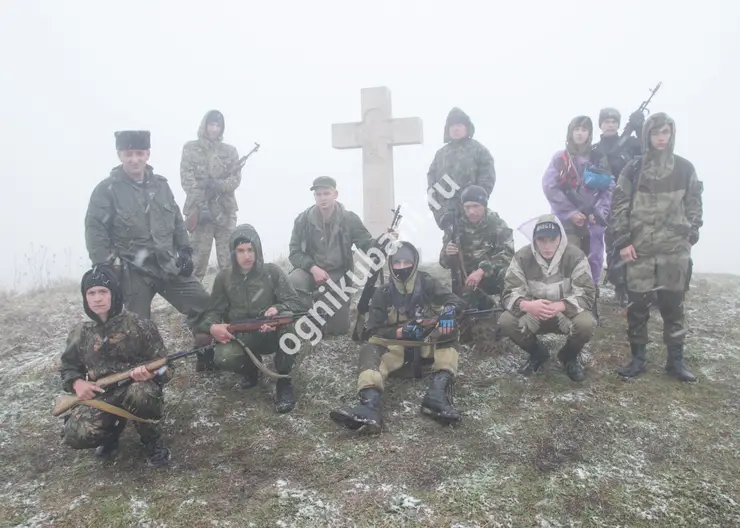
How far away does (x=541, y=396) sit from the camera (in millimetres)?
4465

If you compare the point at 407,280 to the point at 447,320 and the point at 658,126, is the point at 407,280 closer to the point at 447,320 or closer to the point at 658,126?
the point at 447,320

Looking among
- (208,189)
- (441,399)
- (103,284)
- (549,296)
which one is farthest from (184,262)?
(549,296)

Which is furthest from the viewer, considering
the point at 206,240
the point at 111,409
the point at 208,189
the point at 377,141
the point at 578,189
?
the point at 377,141

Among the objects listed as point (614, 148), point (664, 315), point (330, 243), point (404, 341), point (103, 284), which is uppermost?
point (614, 148)

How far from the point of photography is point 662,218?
4.70 metres

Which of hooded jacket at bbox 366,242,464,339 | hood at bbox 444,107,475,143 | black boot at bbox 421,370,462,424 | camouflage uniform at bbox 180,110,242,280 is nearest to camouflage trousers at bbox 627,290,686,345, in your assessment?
hooded jacket at bbox 366,242,464,339

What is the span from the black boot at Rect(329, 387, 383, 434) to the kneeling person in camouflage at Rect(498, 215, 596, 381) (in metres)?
1.51

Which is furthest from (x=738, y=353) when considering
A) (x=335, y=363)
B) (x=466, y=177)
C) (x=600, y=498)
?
(x=335, y=363)

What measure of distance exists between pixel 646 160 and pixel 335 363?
3.60 m

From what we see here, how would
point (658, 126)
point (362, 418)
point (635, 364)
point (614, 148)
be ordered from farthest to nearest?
1. point (614, 148)
2. point (635, 364)
3. point (658, 126)
4. point (362, 418)

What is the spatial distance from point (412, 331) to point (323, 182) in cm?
210

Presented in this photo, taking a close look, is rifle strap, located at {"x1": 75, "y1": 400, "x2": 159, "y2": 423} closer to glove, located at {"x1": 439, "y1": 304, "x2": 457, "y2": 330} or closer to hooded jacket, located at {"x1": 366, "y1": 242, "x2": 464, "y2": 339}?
hooded jacket, located at {"x1": 366, "y1": 242, "x2": 464, "y2": 339}

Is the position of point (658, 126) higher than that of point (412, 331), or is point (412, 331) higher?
point (658, 126)

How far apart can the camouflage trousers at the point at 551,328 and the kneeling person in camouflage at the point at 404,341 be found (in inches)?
19.7
